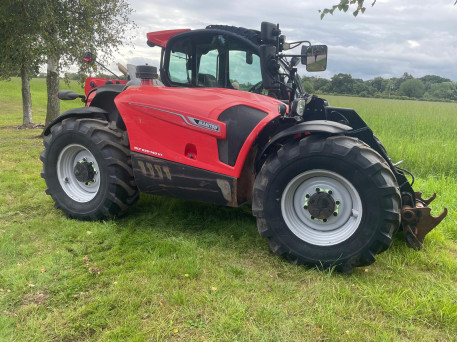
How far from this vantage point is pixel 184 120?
11.2ft

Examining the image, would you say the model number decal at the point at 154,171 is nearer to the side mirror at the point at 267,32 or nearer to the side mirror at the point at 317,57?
the side mirror at the point at 267,32

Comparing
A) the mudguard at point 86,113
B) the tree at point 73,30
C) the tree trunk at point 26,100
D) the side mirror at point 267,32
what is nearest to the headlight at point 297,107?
the side mirror at point 267,32

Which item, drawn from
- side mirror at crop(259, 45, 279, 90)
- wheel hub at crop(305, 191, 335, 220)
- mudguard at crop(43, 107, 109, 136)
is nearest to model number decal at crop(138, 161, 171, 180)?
mudguard at crop(43, 107, 109, 136)

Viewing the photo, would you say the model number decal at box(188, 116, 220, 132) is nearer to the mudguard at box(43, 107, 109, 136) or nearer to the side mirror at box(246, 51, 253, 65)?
the side mirror at box(246, 51, 253, 65)

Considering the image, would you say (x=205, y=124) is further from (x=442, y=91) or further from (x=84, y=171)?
(x=442, y=91)

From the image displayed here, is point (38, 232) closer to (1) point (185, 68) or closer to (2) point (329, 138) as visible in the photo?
(1) point (185, 68)

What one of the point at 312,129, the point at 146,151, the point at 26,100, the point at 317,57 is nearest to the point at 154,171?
the point at 146,151

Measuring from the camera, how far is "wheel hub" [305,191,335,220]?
3.06m

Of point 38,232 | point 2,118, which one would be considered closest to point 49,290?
point 38,232

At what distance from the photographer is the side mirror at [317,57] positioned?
3.41 meters

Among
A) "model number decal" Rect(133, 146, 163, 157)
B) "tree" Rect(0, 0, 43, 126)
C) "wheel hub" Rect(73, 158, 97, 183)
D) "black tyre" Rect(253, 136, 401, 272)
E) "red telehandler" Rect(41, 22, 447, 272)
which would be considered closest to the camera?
"black tyre" Rect(253, 136, 401, 272)

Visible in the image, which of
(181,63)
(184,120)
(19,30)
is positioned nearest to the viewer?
(184,120)

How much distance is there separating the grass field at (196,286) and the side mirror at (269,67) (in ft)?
4.88

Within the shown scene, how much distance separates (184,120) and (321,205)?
1431 mm
